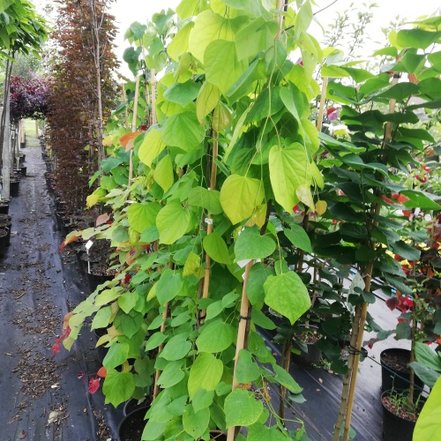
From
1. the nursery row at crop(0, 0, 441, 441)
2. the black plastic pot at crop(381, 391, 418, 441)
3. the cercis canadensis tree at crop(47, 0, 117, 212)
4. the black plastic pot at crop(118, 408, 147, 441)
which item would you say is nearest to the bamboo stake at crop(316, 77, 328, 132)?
the nursery row at crop(0, 0, 441, 441)

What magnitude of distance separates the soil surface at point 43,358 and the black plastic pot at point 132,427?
A: 257mm

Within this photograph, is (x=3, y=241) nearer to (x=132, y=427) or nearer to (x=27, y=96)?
(x=132, y=427)

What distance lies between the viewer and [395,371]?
2.10 m

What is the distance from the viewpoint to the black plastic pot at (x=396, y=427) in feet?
5.71

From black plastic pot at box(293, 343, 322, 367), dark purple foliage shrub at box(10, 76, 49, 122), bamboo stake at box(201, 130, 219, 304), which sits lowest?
black plastic pot at box(293, 343, 322, 367)

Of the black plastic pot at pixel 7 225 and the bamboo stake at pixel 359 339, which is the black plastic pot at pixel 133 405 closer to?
the bamboo stake at pixel 359 339

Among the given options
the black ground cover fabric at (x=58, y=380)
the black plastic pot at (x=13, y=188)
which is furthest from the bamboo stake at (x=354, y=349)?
the black plastic pot at (x=13, y=188)

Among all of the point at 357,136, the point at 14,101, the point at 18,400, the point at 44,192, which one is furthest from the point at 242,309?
the point at 44,192

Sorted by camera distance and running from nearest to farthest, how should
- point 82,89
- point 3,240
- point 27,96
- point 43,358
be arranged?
point 43,358 → point 82,89 → point 3,240 → point 27,96

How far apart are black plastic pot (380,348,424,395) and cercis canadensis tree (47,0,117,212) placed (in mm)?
2585

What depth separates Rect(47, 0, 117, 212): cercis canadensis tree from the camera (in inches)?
117

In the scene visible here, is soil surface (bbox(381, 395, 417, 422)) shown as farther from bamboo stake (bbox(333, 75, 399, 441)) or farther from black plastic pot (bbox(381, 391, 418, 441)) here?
bamboo stake (bbox(333, 75, 399, 441))

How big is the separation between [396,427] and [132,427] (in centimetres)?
130

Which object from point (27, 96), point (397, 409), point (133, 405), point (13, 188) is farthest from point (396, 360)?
point (13, 188)
